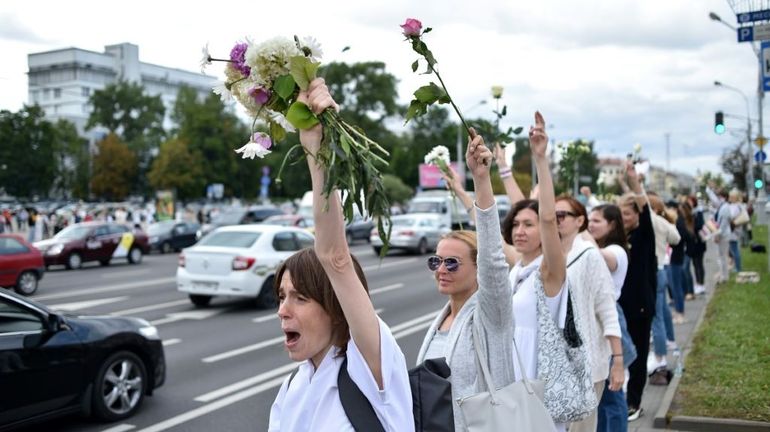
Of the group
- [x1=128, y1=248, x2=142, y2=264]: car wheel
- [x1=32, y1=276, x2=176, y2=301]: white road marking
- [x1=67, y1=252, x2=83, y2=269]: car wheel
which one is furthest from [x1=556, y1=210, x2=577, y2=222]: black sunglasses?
[x1=128, y1=248, x2=142, y2=264]: car wheel

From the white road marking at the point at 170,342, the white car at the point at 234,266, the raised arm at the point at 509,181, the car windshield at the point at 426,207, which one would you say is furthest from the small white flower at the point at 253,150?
the car windshield at the point at 426,207

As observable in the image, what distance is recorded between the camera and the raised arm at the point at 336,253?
184cm

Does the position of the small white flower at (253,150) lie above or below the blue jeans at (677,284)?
above

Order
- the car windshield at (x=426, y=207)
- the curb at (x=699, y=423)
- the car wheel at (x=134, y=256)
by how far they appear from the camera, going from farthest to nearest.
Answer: the car windshield at (x=426, y=207) → the car wheel at (x=134, y=256) → the curb at (x=699, y=423)

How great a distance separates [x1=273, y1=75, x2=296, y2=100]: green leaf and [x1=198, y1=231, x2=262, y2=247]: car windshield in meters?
12.3

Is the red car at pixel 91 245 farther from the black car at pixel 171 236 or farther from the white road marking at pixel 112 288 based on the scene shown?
the white road marking at pixel 112 288

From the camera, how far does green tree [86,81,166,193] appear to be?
295ft

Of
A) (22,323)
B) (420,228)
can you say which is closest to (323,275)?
(22,323)

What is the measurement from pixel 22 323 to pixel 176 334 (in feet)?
17.6

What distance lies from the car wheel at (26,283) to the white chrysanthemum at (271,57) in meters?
16.5

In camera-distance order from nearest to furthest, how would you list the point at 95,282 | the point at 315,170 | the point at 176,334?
the point at 315,170 < the point at 176,334 < the point at 95,282

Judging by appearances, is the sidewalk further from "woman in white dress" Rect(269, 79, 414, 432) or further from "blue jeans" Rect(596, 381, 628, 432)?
"woman in white dress" Rect(269, 79, 414, 432)

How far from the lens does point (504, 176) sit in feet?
16.0

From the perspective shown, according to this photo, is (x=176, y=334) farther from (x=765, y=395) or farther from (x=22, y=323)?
(x=765, y=395)
